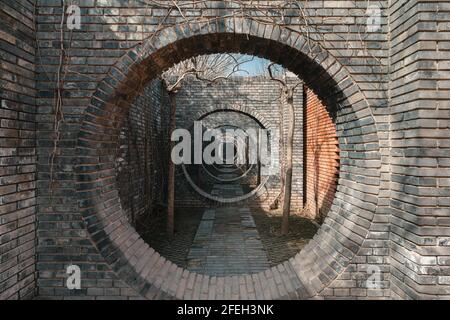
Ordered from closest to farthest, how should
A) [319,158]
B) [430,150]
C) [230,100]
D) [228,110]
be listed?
[430,150], [319,158], [230,100], [228,110]

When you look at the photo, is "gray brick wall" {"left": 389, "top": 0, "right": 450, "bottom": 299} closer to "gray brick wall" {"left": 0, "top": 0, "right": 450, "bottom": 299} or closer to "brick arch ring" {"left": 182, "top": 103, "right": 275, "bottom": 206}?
"gray brick wall" {"left": 0, "top": 0, "right": 450, "bottom": 299}

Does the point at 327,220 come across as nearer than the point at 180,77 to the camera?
Yes

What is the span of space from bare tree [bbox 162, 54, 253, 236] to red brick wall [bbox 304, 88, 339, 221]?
2691 mm

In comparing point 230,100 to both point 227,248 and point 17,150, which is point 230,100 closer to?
point 227,248

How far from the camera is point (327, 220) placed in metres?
2.70

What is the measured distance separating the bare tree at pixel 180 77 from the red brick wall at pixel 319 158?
8.83 feet

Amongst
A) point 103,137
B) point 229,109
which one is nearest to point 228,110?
point 229,109

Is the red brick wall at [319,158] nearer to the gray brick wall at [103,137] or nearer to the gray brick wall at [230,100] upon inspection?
the gray brick wall at [230,100]

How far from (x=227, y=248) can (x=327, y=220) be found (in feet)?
10.7

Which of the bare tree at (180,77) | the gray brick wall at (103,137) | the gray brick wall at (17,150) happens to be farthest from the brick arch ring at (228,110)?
the gray brick wall at (17,150)

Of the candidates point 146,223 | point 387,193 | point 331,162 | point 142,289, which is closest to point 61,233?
point 142,289

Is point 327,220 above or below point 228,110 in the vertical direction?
below
